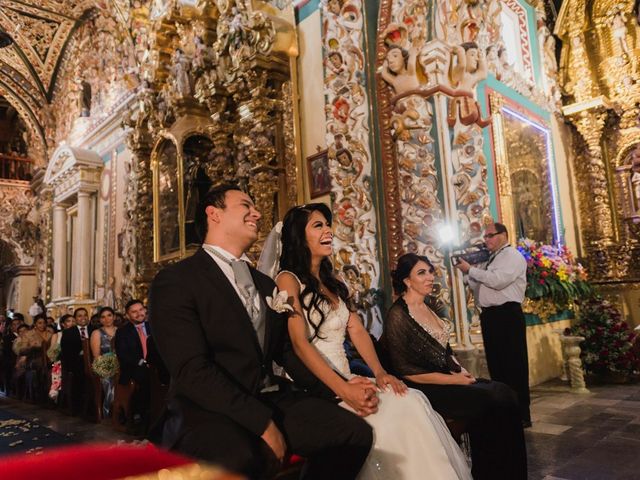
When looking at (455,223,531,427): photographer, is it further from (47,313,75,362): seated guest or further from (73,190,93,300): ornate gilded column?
(73,190,93,300): ornate gilded column

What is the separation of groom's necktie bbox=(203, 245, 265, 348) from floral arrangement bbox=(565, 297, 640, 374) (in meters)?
5.38

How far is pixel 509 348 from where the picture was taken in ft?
14.3

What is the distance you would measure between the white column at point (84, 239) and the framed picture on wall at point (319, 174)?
8278mm

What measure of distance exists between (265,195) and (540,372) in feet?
13.1

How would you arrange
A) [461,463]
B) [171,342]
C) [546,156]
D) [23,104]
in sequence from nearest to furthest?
[171,342]
[461,463]
[546,156]
[23,104]

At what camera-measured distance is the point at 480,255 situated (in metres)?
4.76

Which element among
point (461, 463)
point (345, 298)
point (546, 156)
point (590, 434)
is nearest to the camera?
point (461, 463)

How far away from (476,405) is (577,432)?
1.89 m

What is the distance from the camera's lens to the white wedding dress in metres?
2.12

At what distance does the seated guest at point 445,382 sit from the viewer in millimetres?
2594

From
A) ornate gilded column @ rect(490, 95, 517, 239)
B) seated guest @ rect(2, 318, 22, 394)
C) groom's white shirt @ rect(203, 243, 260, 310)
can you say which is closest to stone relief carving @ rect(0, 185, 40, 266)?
seated guest @ rect(2, 318, 22, 394)

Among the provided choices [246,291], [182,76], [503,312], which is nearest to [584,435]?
[503,312]

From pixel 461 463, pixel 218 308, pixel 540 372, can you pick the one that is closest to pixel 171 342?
pixel 218 308

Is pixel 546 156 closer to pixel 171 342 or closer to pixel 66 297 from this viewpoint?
pixel 171 342
